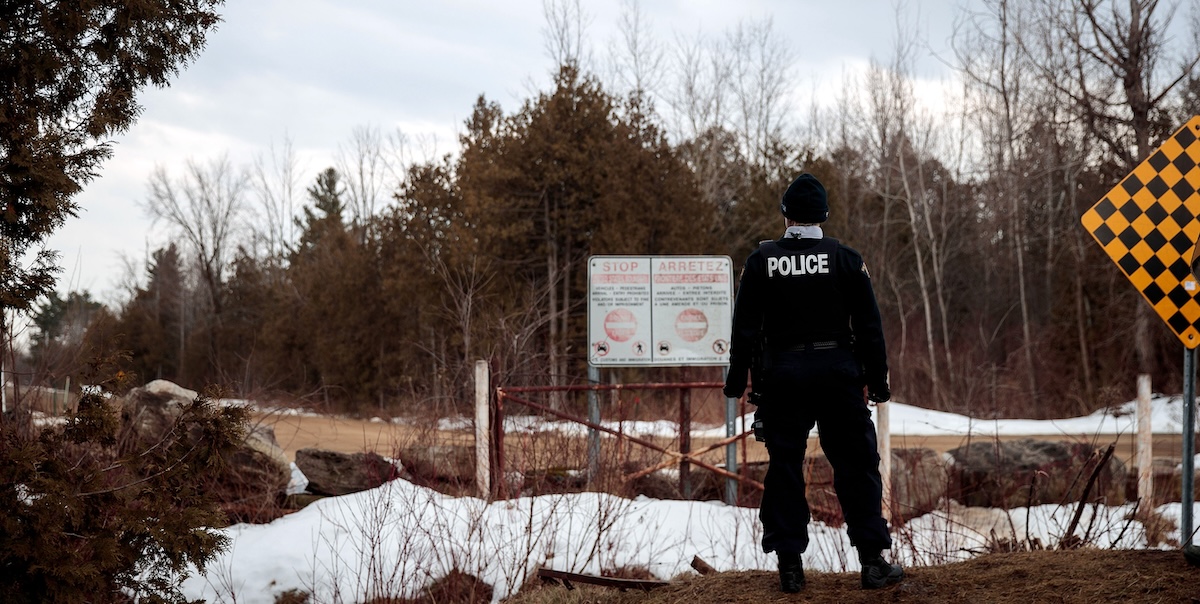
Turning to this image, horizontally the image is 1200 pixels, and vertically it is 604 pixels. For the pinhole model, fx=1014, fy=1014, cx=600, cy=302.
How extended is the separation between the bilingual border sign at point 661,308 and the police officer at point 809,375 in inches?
199

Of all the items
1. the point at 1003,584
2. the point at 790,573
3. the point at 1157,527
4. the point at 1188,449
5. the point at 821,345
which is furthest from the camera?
the point at 1157,527

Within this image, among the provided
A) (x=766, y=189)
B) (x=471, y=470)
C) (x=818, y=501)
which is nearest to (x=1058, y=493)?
(x=818, y=501)

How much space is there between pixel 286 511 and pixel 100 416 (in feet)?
12.6

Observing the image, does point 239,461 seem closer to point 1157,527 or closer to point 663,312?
point 663,312

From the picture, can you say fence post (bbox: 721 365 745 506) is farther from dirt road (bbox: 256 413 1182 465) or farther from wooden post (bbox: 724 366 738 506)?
dirt road (bbox: 256 413 1182 465)

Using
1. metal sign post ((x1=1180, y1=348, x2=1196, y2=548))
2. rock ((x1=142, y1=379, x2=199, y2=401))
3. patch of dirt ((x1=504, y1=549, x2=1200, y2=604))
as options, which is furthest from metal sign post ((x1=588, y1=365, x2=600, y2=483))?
metal sign post ((x1=1180, y1=348, x2=1196, y2=548))

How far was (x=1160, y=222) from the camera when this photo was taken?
17.7 ft

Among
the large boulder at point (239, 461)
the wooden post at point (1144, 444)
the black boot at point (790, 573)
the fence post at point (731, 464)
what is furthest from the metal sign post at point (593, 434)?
the wooden post at point (1144, 444)

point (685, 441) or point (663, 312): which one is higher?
point (663, 312)

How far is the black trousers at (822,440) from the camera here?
4.86 meters

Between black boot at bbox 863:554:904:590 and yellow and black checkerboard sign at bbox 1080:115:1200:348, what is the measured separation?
6.74ft

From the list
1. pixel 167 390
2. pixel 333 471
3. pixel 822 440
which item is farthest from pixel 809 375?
pixel 167 390

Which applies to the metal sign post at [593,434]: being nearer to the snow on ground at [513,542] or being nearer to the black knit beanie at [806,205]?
the snow on ground at [513,542]

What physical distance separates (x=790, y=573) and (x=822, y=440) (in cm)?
66
